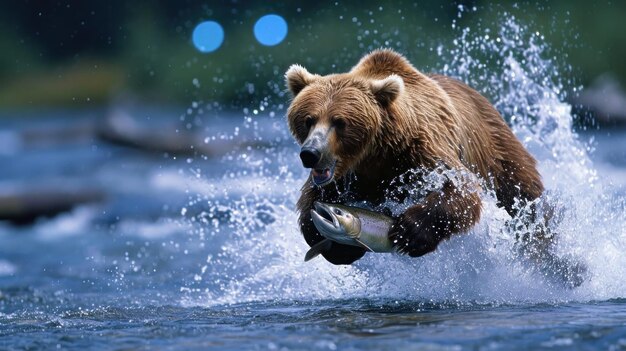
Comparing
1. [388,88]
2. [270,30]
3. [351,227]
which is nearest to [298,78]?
[388,88]

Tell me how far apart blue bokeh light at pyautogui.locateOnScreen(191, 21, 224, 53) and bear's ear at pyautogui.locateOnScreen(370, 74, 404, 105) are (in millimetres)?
19080

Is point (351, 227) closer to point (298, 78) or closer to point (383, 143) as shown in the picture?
point (383, 143)

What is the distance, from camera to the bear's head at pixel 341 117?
17.5 ft

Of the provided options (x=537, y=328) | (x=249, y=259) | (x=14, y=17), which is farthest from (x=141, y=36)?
(x=537, y=328)

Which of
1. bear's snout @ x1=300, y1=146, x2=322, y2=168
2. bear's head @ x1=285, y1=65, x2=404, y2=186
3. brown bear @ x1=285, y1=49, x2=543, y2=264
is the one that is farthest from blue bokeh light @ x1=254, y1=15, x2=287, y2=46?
bear's snout @ x1=300, y1=146, x2=322, y2=168

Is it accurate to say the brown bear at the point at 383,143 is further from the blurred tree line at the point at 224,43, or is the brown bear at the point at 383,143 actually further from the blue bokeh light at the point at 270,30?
the blue bokeh light at the point at 270,30

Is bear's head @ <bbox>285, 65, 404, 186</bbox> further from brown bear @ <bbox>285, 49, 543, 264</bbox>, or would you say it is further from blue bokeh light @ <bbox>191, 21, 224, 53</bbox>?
blue bokeh light @ <bbox>191, 21, 224, 53</bbox>

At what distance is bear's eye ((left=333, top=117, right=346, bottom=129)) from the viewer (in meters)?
5.40

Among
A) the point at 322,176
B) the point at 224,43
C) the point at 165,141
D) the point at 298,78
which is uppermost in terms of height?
the point at 224,43

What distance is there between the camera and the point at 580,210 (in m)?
7.00

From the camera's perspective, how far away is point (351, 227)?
17.0 ft

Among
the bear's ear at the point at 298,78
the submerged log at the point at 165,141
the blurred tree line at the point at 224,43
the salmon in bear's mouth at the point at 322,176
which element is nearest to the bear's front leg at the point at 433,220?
the salmon in bear's mouth at the point at 322,176

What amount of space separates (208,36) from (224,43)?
0.91 metres

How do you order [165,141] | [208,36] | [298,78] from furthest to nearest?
[208,36] → [165,141] → [298,78]
